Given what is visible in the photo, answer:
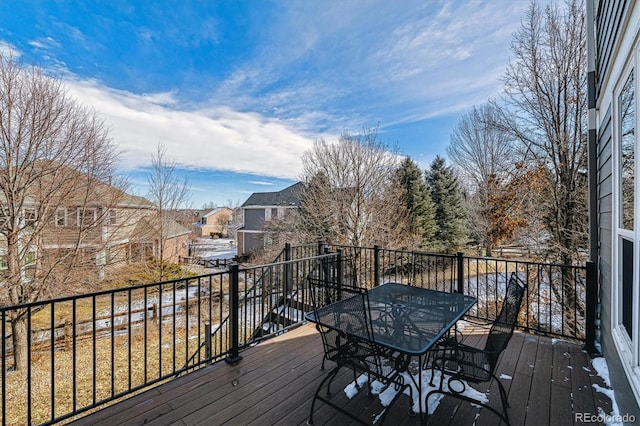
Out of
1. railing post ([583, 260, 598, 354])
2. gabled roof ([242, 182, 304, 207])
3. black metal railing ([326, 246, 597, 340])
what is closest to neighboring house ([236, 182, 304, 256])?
gabled roof ([242, 182, 304, 207])

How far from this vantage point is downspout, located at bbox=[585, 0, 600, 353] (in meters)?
3.04

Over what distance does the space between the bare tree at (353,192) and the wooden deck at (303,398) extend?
26.3 ft

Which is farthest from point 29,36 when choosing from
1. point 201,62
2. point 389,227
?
point 389,227

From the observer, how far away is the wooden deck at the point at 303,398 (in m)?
2.05

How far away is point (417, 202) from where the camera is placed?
13.7 metres

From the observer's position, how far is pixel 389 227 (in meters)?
11.4

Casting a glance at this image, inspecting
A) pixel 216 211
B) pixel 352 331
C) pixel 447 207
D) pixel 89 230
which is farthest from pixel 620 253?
pixel 216 211

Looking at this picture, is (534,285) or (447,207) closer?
(534,285)

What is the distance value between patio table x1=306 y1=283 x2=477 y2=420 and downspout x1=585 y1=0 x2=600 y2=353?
145 cm

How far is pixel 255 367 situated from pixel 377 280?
2656mm

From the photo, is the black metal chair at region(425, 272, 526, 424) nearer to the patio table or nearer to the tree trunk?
the patio table

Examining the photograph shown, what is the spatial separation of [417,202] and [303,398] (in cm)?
1250

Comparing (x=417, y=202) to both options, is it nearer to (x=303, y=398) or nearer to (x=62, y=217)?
(x=303, y=398)

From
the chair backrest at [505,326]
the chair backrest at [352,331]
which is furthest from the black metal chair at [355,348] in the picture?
the chair backrest at [505,326]
